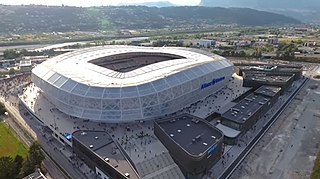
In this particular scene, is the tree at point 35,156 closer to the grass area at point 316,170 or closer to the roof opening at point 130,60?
the roof opening at point 130,60

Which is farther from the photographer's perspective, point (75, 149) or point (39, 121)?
point (39, 121)

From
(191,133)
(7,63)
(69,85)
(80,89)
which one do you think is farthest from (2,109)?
(7,63)

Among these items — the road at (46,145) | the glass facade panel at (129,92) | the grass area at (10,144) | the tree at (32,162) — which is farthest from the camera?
the glass facade panel at (129,92)

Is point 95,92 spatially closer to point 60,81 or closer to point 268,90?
point 60,81

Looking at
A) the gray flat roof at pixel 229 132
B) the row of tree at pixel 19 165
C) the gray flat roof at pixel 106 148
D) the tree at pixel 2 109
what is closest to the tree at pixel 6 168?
the row of tree at pixel 19 165

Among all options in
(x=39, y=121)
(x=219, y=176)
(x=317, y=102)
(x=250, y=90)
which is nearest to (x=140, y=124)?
(x=219, y=176)

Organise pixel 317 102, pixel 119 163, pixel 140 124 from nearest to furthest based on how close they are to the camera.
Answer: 1. pixel 119 163
2. pixel 140 124
3. pixel 317 102

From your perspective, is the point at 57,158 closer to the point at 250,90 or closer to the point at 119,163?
the point at 119,163
